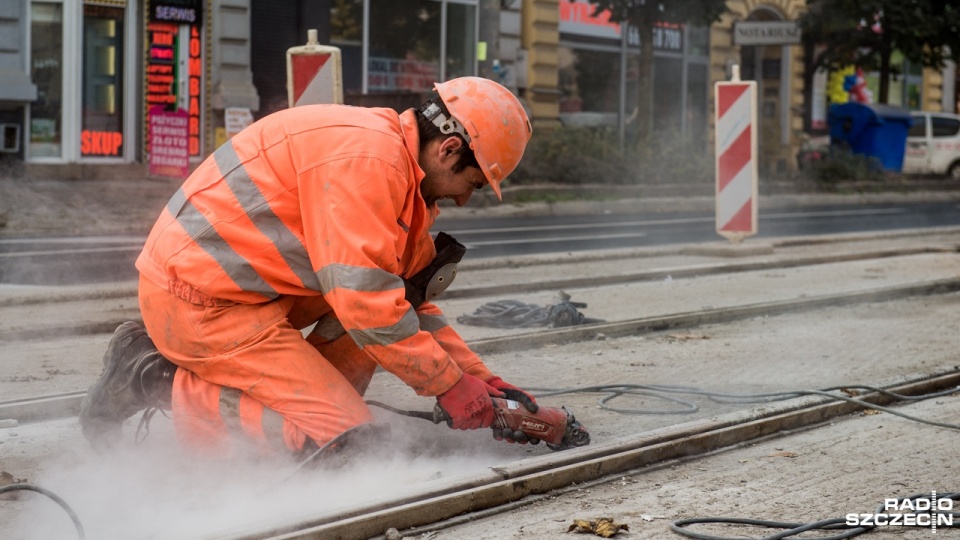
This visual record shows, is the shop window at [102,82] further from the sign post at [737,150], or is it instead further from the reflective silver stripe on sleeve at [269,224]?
the reflective silver stripe on sleeve at [269,224]

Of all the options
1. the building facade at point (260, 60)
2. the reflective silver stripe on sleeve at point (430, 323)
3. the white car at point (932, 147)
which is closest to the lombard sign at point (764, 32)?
the building facade at point (260, 60)

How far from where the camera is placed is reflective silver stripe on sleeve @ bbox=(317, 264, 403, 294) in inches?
140

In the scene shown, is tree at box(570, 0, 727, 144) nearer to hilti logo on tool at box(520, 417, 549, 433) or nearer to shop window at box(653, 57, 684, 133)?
shop window at box(653, 57, 684, 133)

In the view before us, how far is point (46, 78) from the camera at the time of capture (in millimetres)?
17219

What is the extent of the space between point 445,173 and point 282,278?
0.62m

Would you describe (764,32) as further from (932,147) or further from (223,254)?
(223,254)

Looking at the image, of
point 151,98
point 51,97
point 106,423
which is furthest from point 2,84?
point 106,423

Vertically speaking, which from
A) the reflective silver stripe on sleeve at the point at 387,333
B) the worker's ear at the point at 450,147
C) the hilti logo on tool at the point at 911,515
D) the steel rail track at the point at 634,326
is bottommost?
the hilti logo on tool at the point at 911,515

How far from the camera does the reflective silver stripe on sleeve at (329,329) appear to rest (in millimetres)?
4207

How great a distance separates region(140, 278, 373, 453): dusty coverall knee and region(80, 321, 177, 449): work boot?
0.09 metres

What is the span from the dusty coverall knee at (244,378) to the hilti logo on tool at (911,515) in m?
1.57

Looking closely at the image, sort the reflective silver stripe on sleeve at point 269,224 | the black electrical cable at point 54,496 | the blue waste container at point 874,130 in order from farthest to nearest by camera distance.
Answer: the blue waste container at point 874,130 → the reflective silver stripe on sleeve at point 269,224 → the black electrical cable at point 54,496

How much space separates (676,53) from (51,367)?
24246mm

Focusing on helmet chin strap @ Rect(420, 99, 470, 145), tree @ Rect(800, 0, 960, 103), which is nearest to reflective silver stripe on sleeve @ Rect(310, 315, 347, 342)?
helmet chin strap @ Rect(420, 99, 470, 145)
